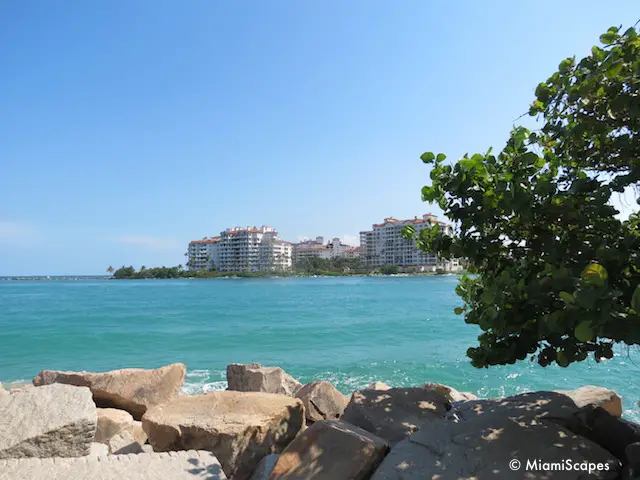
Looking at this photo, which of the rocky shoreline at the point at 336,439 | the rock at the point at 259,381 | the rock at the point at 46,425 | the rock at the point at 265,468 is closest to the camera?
the rocky shoreline at the point at 336,439

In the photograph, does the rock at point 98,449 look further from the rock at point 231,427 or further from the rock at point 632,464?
the rock at point 632,464

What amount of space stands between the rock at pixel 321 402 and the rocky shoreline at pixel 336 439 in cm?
122

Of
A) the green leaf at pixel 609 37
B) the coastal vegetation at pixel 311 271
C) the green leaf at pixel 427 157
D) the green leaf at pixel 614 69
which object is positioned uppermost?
the green leaf at pixel 609 37

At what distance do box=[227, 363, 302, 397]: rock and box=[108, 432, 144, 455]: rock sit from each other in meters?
3.01

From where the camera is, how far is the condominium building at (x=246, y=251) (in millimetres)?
160500

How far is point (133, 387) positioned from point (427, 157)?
6.87 meters

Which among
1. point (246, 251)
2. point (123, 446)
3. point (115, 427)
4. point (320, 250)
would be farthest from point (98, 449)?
point (320, 250)

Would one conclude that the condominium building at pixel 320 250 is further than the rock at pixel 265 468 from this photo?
Yes

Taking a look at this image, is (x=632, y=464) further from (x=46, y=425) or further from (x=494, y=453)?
(x=46, y=425)

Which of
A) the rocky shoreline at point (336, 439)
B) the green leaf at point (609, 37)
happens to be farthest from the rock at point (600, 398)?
the green leaf at point (609, 37)

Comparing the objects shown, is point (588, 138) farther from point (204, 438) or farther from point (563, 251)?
point (204, 438)

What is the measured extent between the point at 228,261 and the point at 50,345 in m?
145

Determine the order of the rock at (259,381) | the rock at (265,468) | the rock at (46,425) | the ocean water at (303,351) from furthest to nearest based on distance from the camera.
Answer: the ocean water at (303,351) < the rock at (259,381) < the rock at (46,425) < the rock at (265,468)

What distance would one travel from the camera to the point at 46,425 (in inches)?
172
